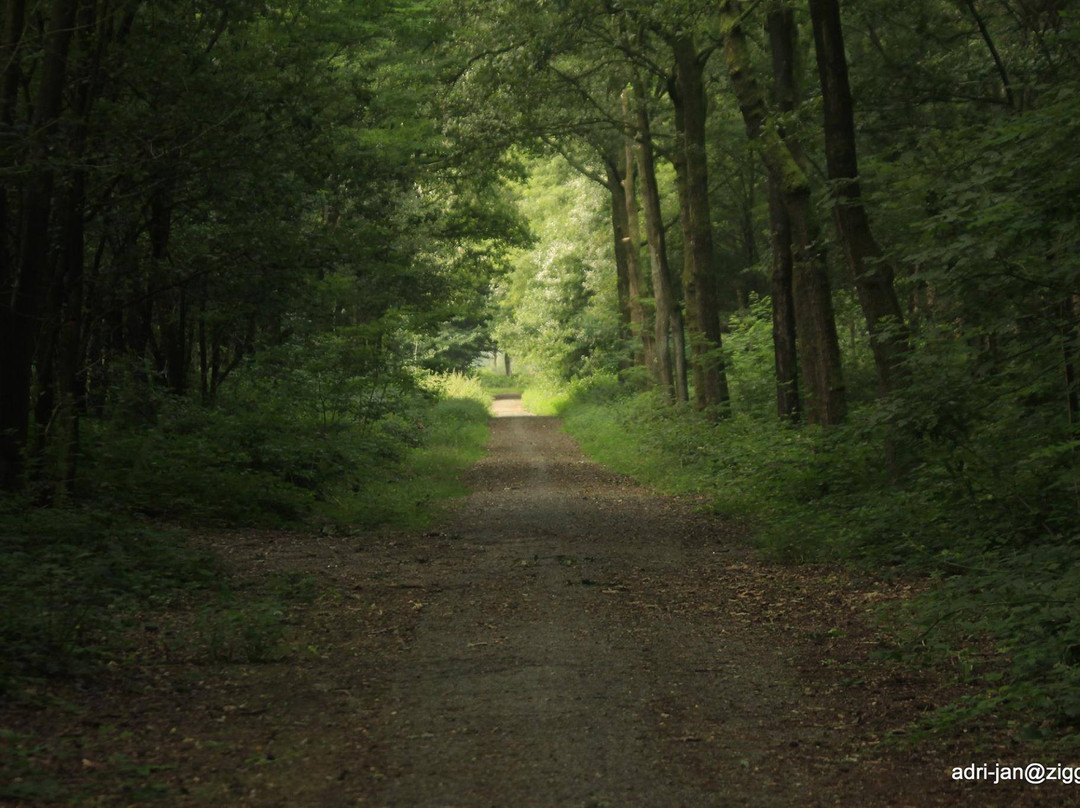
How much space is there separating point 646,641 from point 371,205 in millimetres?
15907

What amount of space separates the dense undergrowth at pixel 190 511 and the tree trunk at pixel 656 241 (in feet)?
22.0

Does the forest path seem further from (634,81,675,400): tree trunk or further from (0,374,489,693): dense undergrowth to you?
(634,81,675,400): tree trunk

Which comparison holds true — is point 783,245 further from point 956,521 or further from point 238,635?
point 238,635

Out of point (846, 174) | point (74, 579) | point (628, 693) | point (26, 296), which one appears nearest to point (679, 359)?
point (846, 174)

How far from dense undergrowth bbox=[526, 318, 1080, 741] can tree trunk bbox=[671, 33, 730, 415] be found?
5.11 metres

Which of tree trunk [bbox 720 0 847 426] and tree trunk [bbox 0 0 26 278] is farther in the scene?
tree trunk [bbox 720 0 847 426]

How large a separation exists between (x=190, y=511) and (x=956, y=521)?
27.8 feet

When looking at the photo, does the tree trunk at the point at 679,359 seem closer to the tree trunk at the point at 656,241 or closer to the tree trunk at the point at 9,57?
the tree trunk at the point at 656,241

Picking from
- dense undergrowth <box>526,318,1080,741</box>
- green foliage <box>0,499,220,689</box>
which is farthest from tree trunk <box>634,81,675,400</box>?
green foliage <box>0,499,220,689</box>

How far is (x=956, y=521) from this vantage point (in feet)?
31.8

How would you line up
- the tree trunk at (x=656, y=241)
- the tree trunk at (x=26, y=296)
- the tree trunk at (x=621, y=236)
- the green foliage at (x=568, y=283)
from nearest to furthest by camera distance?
the tree trunk at (x=26, y=296) < the tree trunk at (x=656, y=241) < the tree trunk at (x=621, y=236) < the green foliage at (x=568, y=283)

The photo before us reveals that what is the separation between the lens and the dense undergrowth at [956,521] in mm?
5980

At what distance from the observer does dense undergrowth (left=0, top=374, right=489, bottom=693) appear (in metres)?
6.81

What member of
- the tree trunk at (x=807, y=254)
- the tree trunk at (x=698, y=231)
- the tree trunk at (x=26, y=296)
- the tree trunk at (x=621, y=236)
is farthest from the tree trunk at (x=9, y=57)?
the tree trunk at (x=621, y=236)
